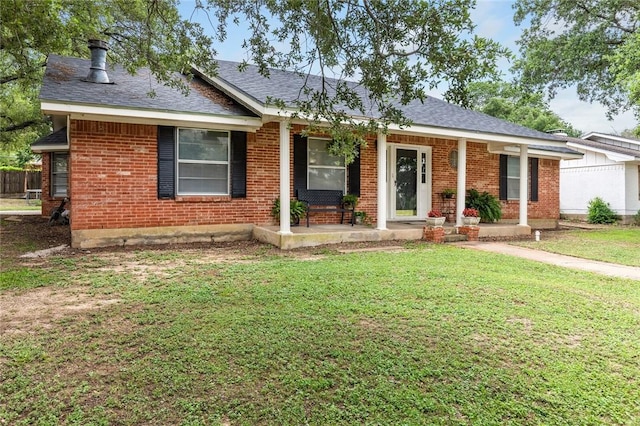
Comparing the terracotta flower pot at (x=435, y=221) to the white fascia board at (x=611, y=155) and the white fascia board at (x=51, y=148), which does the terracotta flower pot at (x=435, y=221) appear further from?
the white fascia board at (x=611, y=155)

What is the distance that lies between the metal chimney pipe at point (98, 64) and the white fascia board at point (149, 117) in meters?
1.64

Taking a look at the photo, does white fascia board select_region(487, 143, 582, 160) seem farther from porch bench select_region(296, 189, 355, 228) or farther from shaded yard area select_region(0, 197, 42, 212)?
shaded yard area select_region(0, 197, 42, 212)

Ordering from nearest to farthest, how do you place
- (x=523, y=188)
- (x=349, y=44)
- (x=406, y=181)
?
1. (x=349, y=44)
2. (x=523, y=188)
3. (x=406, y=181)

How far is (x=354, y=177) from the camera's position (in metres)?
10.5

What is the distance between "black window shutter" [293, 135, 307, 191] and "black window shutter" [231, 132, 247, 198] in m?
1.21

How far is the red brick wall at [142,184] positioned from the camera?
7.92 metres

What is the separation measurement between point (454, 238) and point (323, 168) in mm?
3637

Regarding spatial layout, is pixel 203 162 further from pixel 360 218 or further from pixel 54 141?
pixel 54 141

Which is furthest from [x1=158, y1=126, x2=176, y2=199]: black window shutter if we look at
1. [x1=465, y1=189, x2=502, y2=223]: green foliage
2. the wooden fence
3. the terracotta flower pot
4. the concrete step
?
the wooden fence

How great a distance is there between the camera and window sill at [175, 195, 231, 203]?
28.6 ft

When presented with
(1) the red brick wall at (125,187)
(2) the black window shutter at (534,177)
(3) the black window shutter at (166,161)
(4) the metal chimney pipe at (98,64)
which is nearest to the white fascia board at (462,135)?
(2) the black window shutter at (534,177)

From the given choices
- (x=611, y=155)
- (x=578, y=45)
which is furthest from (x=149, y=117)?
(x=611, y=155)

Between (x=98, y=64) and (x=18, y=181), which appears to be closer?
(x=98, y=64)

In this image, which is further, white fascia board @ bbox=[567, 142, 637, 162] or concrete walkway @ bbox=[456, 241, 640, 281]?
white fascia board @ bbox=[567, 142, 637, 162]
